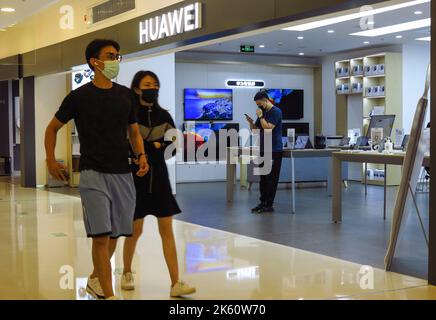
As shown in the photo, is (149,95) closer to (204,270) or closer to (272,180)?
(204,270)

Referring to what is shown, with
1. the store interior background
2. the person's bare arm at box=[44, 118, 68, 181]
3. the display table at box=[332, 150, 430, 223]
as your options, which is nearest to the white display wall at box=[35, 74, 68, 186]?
the store interior background

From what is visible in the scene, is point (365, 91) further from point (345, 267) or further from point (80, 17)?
point (345, 267)

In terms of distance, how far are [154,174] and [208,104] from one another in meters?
10.8

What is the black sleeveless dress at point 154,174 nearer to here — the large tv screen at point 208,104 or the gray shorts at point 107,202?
the gray shorts at point 107,202

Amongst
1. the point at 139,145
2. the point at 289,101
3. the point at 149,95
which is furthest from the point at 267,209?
the point at 289,101

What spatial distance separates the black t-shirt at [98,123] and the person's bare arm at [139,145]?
0.17m

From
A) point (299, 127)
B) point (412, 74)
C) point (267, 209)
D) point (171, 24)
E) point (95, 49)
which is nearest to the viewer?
point (95, 49)

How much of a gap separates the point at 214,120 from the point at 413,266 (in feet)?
32.8

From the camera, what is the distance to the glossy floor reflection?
14.2 feet

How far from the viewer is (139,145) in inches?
157

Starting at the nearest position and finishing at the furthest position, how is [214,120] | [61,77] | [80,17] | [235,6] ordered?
[235,6], [80,17], [61,77], [214,120]

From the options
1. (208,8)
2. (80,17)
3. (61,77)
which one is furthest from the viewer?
(61,77)

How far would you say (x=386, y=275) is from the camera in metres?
4.88
